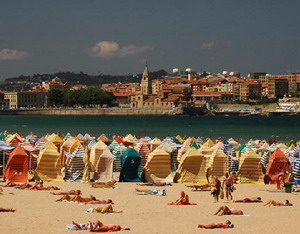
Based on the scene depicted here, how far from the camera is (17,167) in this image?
22.8 meters

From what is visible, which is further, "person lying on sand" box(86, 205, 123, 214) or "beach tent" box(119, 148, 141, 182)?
"beach tent" box(119, 148, 141, 182)

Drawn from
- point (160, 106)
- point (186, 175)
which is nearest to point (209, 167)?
point (186, 175)

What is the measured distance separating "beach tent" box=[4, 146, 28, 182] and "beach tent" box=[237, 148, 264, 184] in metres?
6.56

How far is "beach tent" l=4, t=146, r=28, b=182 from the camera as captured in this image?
22.7 m

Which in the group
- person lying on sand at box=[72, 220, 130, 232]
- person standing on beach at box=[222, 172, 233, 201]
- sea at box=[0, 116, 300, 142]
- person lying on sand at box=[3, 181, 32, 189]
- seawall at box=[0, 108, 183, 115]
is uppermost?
person standing on beach at box=[222, 172, 233, 201]

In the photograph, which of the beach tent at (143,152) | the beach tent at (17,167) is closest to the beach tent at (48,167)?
the beach tent at (17,167)

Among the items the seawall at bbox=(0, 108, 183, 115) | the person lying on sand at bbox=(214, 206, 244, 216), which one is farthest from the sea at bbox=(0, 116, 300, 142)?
the seawall at bbox=(0, 108, 183, 115)

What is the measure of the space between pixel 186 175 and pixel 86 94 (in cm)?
17309

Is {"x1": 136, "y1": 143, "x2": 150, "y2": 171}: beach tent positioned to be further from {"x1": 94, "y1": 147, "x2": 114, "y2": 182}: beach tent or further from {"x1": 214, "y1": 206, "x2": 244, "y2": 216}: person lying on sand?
{"x1": 214, "y1": 206, "x2": 244, "y2": 216}: person lying on sand

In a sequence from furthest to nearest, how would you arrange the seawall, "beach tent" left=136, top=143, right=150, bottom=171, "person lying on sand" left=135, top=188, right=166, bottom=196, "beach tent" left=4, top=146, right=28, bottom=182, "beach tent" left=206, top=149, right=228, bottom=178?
the seawall
"beach tent" left=136, top=143, right=150, bottom=171
"beach tent" left=206, top=149, right=228, bottom=178
"beach tent" left=4, top=146, right=28, bottom=182
"person lying on sand" left=135, top=188, right=166, bottom=196

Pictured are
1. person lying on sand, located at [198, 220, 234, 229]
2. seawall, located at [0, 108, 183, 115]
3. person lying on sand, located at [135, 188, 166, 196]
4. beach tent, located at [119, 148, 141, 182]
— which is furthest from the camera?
seawall, located at [0, 108, 183, 115]

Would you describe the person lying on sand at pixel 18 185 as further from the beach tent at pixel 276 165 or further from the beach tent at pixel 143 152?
the beach tent at pixel 276 165

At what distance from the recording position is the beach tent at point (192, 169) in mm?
23672

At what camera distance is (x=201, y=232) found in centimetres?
1458
